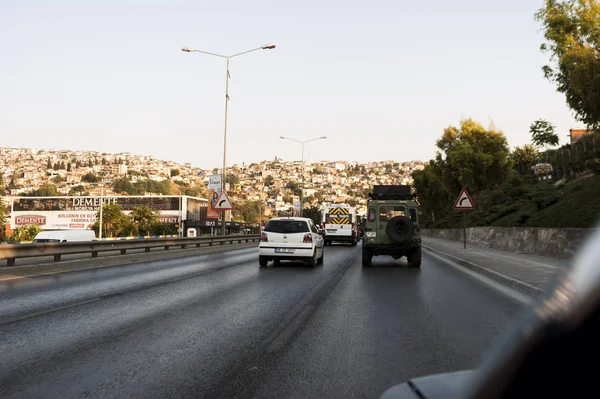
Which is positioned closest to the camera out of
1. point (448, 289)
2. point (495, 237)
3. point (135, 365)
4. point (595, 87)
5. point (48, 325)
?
point (135, 365)

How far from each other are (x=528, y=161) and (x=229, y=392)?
68557mm

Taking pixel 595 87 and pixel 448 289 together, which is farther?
pixel 595 87

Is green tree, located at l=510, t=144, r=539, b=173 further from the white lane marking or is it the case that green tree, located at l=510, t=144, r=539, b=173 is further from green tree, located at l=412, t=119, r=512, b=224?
the white lane marking

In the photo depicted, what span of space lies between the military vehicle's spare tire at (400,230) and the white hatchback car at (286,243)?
276 cm

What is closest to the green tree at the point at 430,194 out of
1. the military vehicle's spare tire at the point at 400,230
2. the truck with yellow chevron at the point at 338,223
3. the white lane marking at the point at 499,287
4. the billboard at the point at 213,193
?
the truck with yellow chevron at the point at 338,223

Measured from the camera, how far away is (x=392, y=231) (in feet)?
58.1

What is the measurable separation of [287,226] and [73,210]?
456ft

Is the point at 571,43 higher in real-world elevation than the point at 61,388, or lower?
higher

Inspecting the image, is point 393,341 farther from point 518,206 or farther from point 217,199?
point 518,206

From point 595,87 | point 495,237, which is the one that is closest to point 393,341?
point 595,87

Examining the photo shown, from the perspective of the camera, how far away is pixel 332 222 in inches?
1503

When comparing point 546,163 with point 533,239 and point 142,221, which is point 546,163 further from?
point 142,221

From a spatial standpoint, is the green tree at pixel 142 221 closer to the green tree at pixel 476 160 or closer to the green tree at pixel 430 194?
the green tree at pixel 430 194

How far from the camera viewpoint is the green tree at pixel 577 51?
18484 mm
